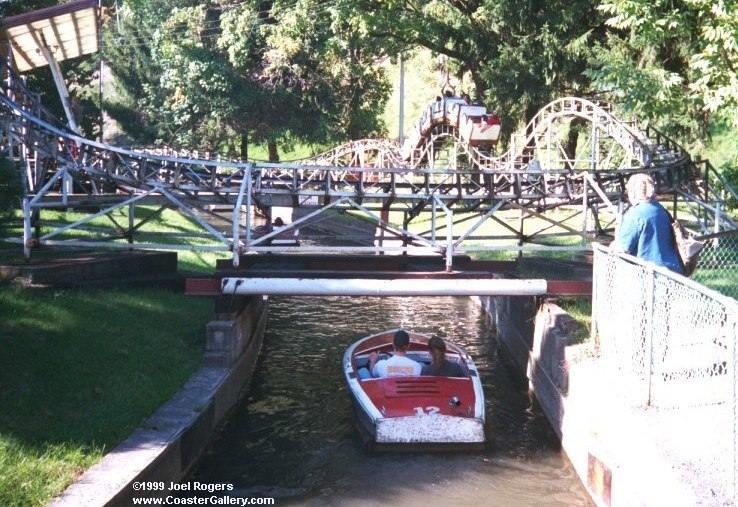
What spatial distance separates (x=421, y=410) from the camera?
→ 1249 cm

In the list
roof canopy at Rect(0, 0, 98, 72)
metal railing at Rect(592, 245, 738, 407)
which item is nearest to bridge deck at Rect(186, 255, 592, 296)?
metal railing at Rect(592, 245, 738, 407)

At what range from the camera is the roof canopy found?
18859 mm

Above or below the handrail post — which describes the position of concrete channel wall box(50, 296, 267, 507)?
below

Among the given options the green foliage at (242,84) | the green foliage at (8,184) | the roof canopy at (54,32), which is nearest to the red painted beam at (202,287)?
the green foliage at (8,184)

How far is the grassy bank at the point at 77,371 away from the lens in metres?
9.13

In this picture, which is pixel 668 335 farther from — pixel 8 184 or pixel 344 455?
pixel 8 184

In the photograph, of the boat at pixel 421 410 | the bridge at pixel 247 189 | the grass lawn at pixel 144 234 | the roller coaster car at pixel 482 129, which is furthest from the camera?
the roller coaster car at pixel 482 129

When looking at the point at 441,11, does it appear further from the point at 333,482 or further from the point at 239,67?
the point at 333,482

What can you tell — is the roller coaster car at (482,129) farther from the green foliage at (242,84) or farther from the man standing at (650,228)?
the man standing at (650,228)

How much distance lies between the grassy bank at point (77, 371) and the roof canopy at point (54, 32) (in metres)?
6.09

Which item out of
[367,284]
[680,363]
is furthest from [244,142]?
[680,363]

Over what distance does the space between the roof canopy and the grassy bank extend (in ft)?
20.0

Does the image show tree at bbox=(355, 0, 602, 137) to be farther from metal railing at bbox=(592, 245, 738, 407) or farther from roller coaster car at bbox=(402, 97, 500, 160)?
metal railing at bbox=(592, 245, 738, 407)

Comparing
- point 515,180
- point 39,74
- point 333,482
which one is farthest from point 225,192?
point 39,74
